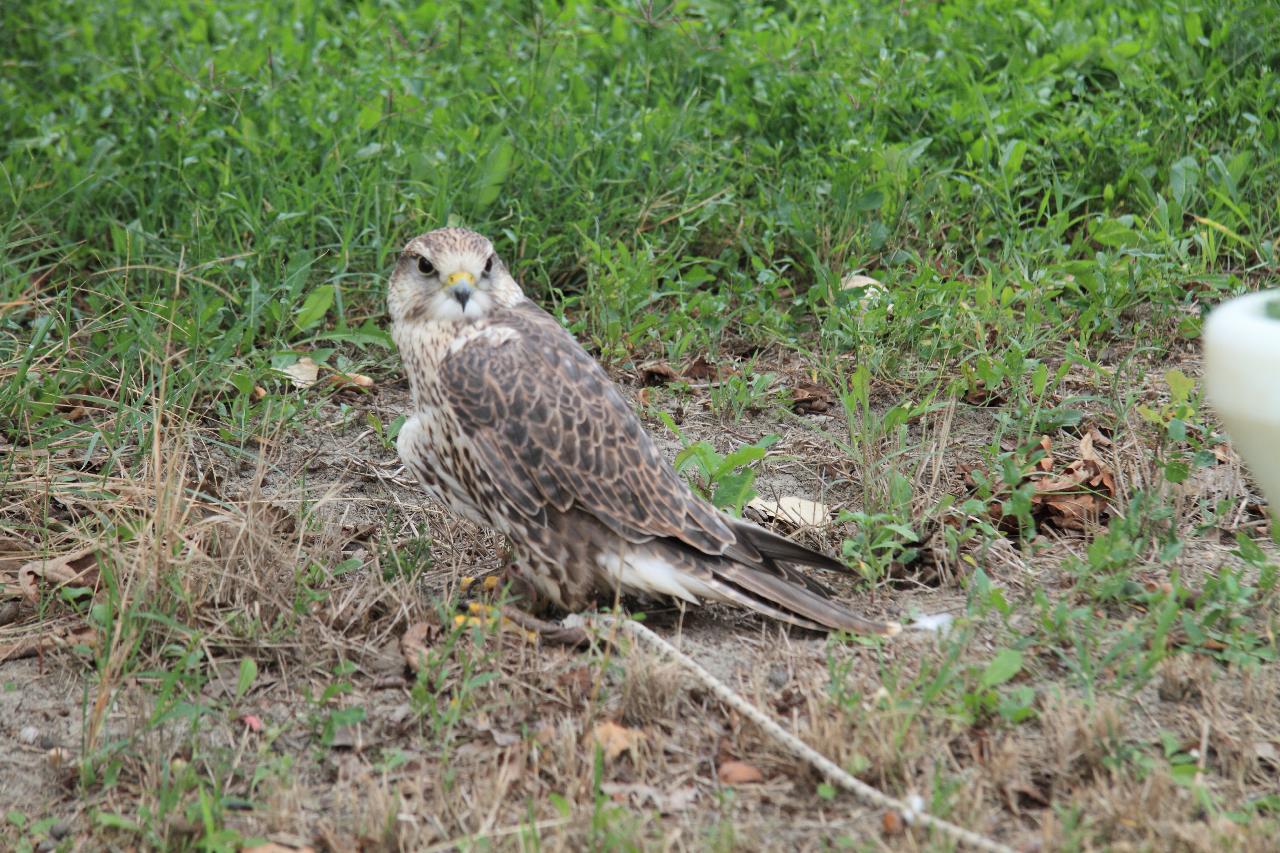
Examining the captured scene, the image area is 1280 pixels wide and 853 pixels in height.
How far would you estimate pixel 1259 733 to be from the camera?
301 centimetres

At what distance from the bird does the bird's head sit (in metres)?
0.04

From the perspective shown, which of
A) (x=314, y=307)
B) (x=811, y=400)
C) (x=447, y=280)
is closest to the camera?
(x=447, y=280)

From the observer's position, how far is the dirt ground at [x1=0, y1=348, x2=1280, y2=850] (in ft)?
9.30

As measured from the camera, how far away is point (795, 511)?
4055 mm

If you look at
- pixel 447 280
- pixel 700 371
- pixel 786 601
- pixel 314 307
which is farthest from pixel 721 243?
pixel 786 601

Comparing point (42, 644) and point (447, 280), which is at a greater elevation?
point (447, 280)

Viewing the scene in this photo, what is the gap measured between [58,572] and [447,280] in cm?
123

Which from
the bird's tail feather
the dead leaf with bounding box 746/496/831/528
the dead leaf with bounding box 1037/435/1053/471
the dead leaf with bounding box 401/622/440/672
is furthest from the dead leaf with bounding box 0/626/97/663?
the dead leaf with bounding box 1037/435/1053/471

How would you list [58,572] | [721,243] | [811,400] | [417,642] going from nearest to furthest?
[417,642] → [58,572] → [811,400] → [721,243]

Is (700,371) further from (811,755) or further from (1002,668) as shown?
(811,755)

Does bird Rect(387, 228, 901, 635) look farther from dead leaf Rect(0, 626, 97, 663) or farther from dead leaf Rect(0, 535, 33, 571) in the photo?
dead leaf Rect(0, 535, 33, 571)

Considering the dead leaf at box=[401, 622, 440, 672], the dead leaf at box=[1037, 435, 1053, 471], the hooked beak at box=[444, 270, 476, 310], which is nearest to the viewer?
the dead leaf at box=[401, 622, 440, 672]

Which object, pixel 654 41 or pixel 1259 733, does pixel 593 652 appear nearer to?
pixel 1259 733

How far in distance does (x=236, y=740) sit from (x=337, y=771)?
0.83 ft
